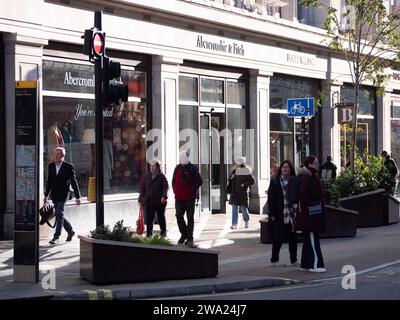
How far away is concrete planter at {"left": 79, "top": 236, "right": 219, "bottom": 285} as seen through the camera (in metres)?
10.8

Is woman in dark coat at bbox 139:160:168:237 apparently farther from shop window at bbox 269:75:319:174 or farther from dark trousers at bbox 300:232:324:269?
shop window at bbox 269:75:319:174

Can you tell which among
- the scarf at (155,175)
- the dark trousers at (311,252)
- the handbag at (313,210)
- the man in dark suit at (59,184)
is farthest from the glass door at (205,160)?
the handbag at (313,210)

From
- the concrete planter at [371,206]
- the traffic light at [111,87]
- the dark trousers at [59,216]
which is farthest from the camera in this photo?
the concrete planter at [371,206]

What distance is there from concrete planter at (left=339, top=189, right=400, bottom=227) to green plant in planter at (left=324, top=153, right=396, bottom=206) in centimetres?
43

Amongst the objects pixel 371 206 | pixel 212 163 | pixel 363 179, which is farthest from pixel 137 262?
pixel 212 163

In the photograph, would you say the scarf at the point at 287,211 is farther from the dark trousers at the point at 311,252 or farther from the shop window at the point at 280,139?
the shop window at the point at 280,139

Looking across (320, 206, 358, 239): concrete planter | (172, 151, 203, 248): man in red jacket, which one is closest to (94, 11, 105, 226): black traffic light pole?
(172, 151, 203, 248): man in red jacket

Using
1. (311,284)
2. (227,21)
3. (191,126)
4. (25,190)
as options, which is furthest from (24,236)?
(227,21)

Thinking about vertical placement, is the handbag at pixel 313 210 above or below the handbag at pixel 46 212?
above

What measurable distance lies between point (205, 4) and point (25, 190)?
12.0 meters

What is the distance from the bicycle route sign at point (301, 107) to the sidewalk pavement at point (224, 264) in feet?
10.3

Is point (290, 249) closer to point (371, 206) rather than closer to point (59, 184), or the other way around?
point (59, 184)

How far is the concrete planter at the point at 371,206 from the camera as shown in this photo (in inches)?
787

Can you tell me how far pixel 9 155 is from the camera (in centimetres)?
1638
